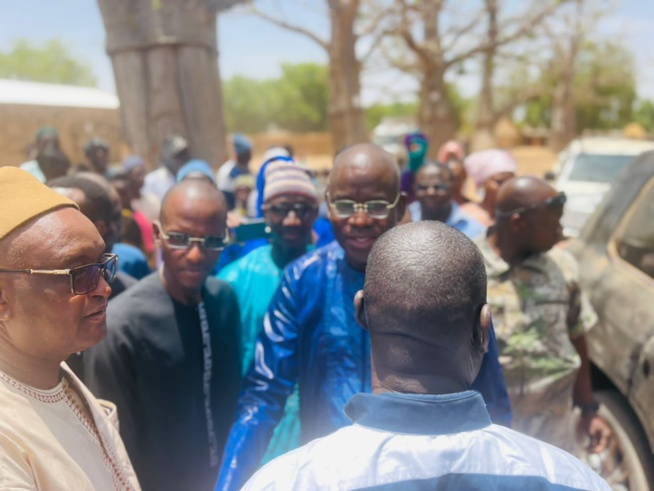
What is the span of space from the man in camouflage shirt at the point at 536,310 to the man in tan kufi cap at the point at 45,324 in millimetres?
1668

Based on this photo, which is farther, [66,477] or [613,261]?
[613,261]

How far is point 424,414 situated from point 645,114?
6588cm

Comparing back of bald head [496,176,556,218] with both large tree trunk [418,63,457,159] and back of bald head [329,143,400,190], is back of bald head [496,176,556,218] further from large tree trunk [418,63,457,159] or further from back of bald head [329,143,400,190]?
large tree trunk [418,63,457,159]

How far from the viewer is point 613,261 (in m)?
3.14

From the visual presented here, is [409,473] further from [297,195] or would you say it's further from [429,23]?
[429,23]

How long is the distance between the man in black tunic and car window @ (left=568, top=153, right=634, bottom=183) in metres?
7.45

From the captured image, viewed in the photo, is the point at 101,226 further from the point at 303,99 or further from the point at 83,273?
the point at 303,99

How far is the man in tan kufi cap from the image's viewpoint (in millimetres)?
1218

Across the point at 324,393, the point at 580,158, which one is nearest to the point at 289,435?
the point at 324,393

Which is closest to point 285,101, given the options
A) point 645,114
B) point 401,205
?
point 645,114

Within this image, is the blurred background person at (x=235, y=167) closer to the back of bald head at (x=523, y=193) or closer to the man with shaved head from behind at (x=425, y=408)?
the back of bald head at (x=523, y=193)

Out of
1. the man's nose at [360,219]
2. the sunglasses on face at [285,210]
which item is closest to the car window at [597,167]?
the sunglasses on face at [285,210]

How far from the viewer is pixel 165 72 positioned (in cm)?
478

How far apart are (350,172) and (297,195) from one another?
711 mm
